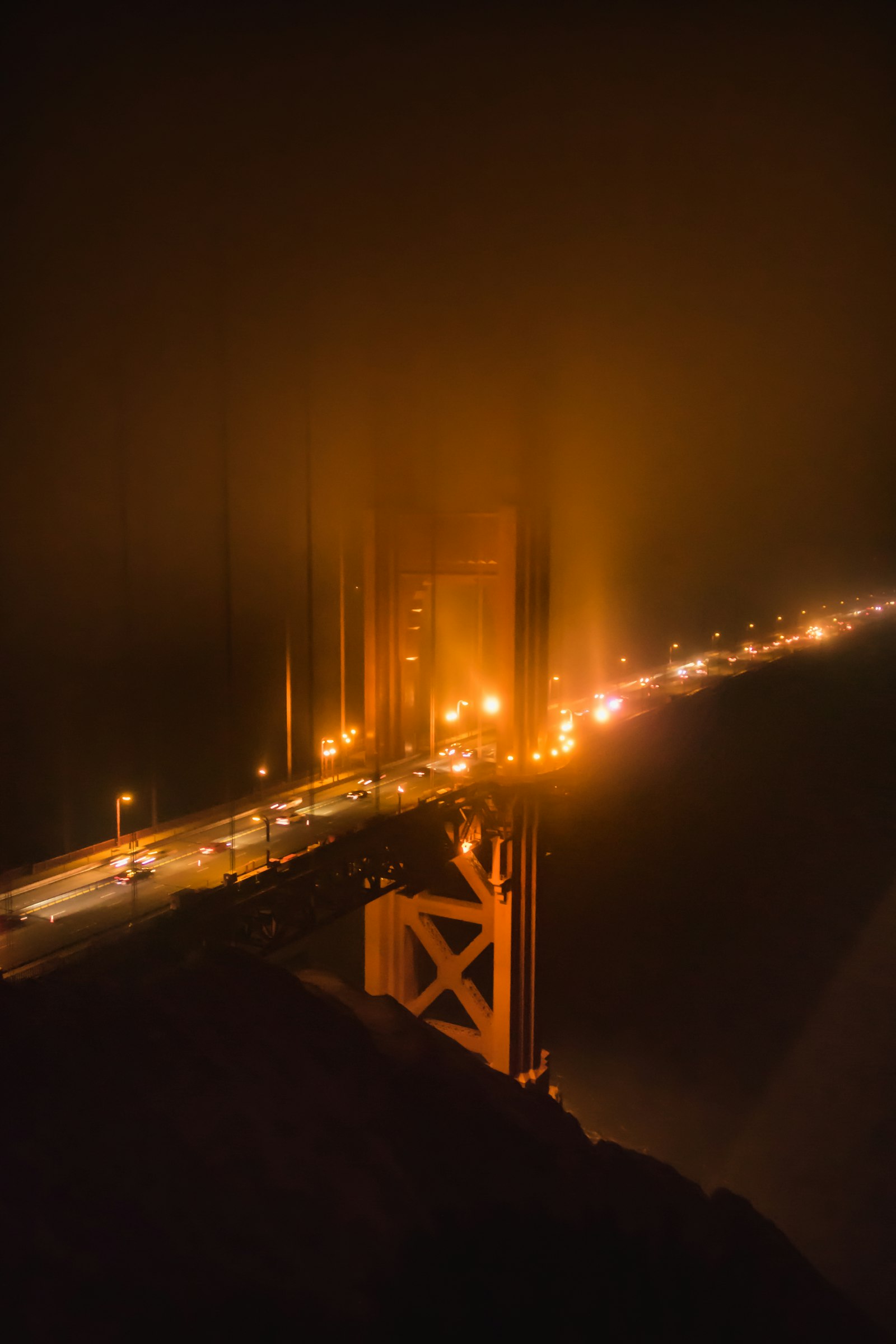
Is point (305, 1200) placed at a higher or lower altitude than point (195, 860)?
higher

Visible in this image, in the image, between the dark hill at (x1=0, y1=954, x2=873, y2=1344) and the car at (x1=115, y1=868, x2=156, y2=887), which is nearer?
the dark hill at (x1=0, y1=954, x2=873, y2=1344)

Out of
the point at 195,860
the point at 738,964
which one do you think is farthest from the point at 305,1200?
the point at 738,964

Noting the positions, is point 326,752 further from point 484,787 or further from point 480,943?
point 480,943

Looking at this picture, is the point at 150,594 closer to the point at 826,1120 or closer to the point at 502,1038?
the point at 502,1038

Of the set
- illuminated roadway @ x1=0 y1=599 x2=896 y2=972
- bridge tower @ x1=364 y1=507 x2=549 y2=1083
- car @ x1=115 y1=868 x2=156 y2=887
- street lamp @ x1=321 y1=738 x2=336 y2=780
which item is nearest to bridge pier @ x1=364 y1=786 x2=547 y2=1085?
bridge tower @ x1=364 y1=507 x2=549 y2=1083

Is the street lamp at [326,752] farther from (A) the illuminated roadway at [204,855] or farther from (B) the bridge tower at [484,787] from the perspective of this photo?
(B) the bridge tower at [484,787]

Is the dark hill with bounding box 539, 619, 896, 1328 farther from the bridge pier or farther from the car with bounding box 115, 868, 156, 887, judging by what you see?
the car with bounding box 115, 868, 156, 887

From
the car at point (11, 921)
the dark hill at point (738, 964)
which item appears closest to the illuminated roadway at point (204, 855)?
the car at point (11, 921)
